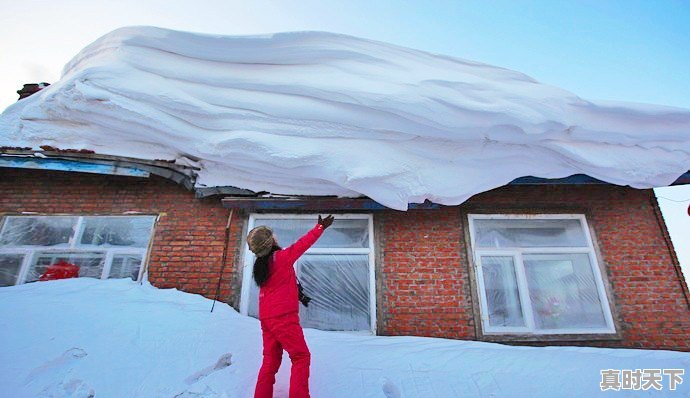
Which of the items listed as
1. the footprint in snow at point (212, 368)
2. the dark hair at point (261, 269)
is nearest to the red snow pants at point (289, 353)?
the dark hair at point (261, 269)

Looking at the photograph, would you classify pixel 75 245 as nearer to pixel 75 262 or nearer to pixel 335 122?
pixel 75 262

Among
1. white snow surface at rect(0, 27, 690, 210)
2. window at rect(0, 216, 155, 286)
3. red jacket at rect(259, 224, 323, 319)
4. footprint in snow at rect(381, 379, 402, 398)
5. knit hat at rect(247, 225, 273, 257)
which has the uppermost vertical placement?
white snow surface at rect(0, 27, 690, 210)

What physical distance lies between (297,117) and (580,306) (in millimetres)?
4100

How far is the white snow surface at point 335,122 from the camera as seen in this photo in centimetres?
418

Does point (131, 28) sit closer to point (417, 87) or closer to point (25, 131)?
point (25, 131)

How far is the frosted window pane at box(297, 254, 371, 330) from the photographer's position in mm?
4305

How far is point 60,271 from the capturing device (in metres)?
4.46

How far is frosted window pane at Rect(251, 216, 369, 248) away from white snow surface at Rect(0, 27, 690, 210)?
0.48 metres

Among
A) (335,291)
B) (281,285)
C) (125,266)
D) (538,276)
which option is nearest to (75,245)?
(125,266)

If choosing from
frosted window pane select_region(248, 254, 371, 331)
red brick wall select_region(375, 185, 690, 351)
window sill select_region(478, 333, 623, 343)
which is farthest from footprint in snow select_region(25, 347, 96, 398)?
window sill select_region(478, 333, 623, 343)

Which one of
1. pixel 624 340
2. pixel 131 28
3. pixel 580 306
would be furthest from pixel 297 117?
pixel 624 340

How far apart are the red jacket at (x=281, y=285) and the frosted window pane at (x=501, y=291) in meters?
2.74

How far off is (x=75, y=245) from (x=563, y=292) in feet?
20.0

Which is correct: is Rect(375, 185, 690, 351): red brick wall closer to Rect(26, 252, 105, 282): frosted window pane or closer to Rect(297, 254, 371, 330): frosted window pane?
Rect(297, 254, 371, 330): frosted window pane
